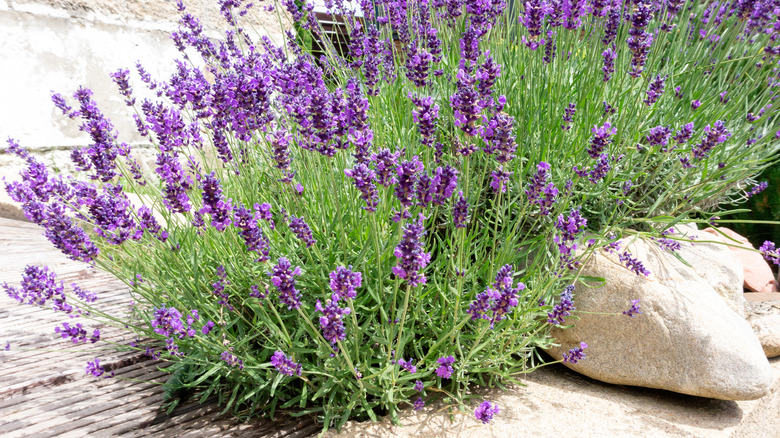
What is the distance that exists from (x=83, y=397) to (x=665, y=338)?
8.36 ft

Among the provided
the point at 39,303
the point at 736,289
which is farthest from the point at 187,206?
the point at 736,289

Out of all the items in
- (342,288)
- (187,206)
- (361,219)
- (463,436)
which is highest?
(187,206)

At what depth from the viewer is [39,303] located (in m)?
1.66

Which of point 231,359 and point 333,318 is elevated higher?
point 333,318

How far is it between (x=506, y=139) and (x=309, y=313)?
3.34ft

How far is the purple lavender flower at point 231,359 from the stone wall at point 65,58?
3691 mm

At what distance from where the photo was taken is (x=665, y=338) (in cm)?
226


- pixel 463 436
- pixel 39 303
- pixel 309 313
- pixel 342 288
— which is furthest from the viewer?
pixel 309 313

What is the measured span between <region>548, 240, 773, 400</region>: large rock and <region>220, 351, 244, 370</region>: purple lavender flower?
1.52m

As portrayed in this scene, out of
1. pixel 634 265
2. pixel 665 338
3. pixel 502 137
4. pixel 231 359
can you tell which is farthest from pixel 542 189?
pixel 231 359

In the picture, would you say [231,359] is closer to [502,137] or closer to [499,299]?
[499,299]

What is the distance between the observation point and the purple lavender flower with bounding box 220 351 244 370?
1.63 m

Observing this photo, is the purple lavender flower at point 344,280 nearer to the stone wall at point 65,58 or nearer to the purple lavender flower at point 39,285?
the purple lavender flower at point 39,285

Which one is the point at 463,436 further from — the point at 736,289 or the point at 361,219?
the point at 736,289
